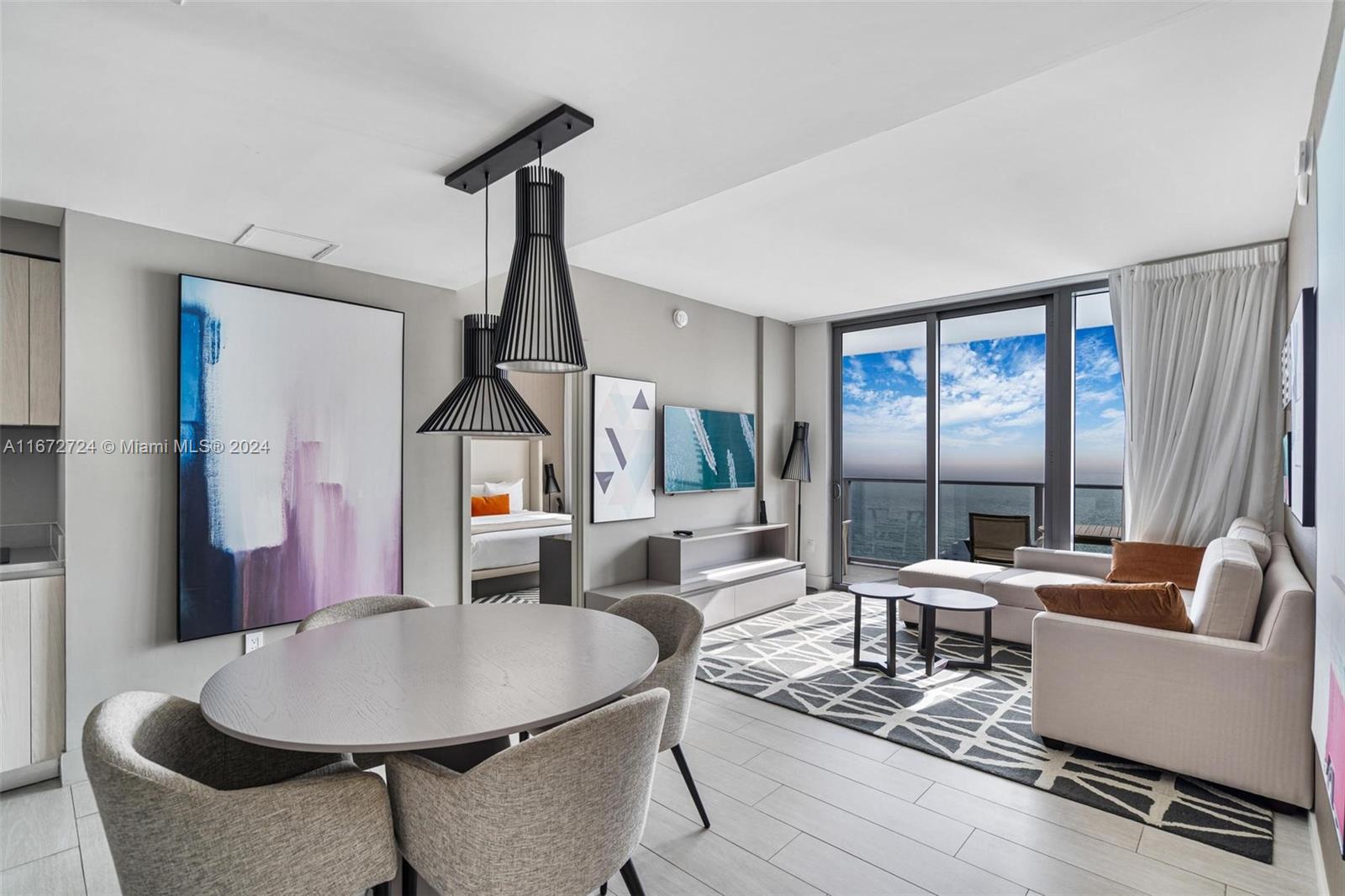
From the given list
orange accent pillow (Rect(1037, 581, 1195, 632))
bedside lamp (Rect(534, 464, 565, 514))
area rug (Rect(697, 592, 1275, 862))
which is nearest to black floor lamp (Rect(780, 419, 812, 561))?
area rug (Rect(697, 592, 1275, 862))

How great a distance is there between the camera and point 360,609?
2.55 meters

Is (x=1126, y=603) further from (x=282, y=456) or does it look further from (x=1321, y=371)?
(x=282, y=456)

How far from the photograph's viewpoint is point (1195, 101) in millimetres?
2400

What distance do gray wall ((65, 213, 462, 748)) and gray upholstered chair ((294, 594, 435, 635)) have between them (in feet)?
2.82

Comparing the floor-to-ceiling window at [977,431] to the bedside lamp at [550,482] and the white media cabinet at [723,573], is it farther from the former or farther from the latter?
the bedside lamp at [550,482]

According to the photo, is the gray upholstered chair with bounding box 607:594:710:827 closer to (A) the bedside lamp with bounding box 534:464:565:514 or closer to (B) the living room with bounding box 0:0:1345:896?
(B) the living room with bounding box 0:0:1345:896

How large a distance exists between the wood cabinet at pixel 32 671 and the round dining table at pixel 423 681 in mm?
1360

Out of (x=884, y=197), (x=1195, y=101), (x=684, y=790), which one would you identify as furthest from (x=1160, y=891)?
(x=884, y=197)

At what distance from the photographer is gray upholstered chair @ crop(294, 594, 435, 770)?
2375mm

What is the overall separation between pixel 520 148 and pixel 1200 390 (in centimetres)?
456

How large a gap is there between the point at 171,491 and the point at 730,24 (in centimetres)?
303

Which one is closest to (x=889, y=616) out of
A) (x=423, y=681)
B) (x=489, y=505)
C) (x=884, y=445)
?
(x=884, y=445)

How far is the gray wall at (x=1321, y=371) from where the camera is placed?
60.0 inches

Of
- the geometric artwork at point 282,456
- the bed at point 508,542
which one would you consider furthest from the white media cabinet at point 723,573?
the geometric artwork at point 282,456
